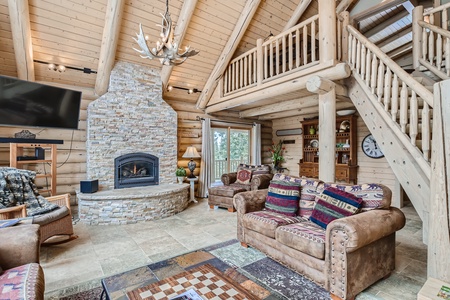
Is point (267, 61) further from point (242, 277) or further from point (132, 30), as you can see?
point (242, 277)

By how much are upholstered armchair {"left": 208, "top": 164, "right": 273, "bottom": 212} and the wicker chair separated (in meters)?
2.56

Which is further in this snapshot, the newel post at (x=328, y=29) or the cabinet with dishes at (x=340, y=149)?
the cabinet with dishes at (x=340, y=149)

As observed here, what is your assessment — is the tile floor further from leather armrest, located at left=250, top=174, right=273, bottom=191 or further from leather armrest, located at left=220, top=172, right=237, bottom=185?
leather armrest, located at left=220, top=172, right=237, bottom=185

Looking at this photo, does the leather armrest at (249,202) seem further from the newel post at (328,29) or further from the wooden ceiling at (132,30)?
the wooden ceiling at (132,30)

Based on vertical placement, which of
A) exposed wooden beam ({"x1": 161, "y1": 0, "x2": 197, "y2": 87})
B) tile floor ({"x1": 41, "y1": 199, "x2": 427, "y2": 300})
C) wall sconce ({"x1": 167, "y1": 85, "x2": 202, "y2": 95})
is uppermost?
exposed wooden beam ({"x1": 161, "y1": 0, "x2": 197, "y2": 87})

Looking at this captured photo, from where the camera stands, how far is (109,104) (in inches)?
182

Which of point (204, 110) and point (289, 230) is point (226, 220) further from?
point (204, 110)

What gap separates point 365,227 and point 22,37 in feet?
16.5

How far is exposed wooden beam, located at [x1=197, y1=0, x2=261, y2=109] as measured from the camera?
14.9 feet

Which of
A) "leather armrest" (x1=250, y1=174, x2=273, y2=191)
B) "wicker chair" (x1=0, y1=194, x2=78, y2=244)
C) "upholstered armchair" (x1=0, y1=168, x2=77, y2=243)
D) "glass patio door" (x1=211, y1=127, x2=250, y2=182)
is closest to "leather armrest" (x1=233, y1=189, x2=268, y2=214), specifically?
"leather armrest" (x1=250, y1=174, x2=273, y2=191)

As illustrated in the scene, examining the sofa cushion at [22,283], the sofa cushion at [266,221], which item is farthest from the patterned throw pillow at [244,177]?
the sofa cushion at [22,283]

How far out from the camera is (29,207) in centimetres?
295

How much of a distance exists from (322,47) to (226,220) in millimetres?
3215

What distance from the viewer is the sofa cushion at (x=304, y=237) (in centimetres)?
207
